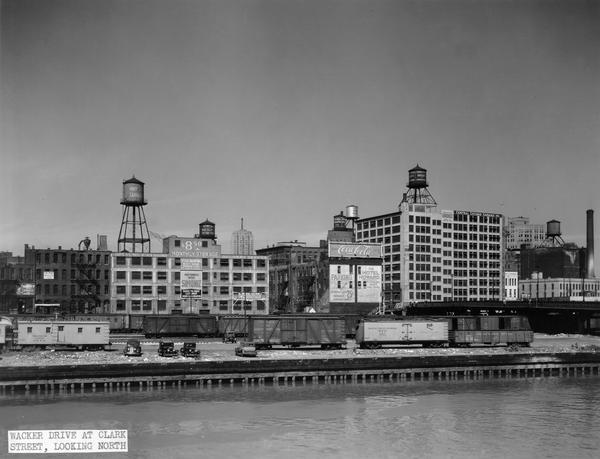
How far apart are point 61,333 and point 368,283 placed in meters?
82.5

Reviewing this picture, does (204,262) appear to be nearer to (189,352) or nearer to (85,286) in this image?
(85,286)

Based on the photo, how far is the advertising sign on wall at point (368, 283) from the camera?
500 ft

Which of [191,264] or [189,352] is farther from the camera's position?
[191,264]

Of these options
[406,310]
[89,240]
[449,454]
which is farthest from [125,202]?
[449,454]

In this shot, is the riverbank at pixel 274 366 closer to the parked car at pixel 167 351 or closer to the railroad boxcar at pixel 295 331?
the parked car at pixel 167 351

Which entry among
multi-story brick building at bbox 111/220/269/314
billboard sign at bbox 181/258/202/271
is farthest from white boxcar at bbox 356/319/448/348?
billboard sign at bbox 181/258/202/271

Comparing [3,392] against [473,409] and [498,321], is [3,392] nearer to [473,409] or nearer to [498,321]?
[473,409]

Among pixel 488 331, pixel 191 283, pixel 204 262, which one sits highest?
pixel 204 262

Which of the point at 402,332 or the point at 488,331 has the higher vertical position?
the point at 402,332

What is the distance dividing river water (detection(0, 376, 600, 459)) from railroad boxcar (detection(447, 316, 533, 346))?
2425cm

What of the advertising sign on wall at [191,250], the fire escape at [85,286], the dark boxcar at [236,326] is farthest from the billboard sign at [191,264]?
the dark boxcar at [236,326]

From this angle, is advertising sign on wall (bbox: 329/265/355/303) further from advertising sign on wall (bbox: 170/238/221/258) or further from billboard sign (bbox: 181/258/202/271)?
billboard sign (bbox: 181/258/202/271)

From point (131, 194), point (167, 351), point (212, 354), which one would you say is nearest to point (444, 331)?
point (212, 354)

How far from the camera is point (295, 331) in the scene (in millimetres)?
85938
